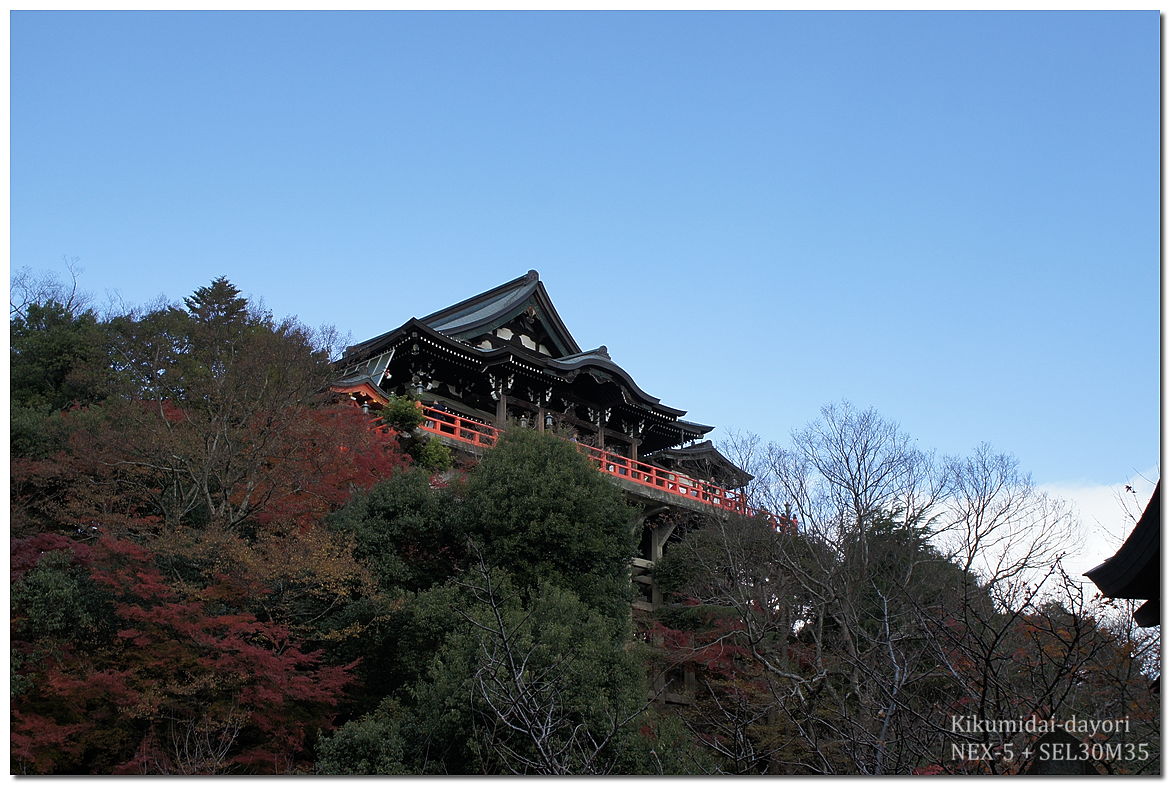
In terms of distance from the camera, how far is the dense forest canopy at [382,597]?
552 inches

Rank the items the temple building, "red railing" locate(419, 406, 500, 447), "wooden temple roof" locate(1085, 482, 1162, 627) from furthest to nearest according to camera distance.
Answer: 1. the temple building
2. "red railing" locate(419, 406, 500, 447)
3. "wooden temple roof" locate(1085, 482, 1162, 627)

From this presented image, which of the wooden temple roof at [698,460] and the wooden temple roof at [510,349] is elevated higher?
the wooden temple roof at [510,349]

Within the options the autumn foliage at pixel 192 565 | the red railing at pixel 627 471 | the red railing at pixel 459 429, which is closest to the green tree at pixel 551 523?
the autumn foliage at pixel 192 565

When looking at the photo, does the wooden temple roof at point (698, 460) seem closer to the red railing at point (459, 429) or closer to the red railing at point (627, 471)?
the red railing at point (627, 471)

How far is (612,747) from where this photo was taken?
1410 centimetres

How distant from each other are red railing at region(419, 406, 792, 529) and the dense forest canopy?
845mm

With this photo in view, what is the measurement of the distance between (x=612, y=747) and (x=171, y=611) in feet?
22.8

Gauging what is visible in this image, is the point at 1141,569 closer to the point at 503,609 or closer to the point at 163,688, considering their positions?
the point at 503,609

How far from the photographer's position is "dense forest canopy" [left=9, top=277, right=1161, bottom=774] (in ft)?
46.0

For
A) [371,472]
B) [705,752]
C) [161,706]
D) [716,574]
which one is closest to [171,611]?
[161,706]

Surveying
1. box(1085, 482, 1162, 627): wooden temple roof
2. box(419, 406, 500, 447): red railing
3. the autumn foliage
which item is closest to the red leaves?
the autumn foliage

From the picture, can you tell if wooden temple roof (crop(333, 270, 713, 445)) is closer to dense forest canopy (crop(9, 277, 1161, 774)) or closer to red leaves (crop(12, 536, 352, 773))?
dense forest canopy (crop(9, 277, 1161, 774))

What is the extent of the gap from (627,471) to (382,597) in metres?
12.4

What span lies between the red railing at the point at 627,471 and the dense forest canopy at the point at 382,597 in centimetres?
85
